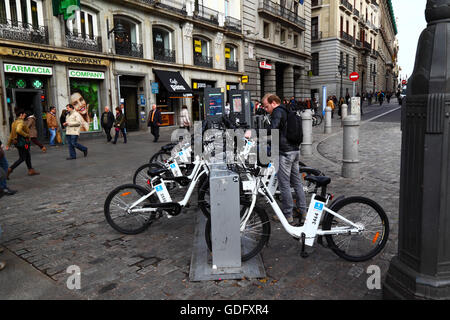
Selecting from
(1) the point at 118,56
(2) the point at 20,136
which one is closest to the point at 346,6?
(1) the point at 118,56

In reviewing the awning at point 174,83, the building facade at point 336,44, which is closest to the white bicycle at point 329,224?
the awning at point 174,83

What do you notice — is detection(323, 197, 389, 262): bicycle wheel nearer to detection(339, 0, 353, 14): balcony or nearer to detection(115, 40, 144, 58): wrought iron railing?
detection(115, 40, 144, 58): wrought iron railing

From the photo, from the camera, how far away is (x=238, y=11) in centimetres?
2872

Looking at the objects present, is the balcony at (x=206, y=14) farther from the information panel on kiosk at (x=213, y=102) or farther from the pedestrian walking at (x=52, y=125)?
the pedestrian walking at (x=52, y=125)

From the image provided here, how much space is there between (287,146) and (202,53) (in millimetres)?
22884

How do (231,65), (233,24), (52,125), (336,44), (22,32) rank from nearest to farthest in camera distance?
(22,32) → (52,125) → (233,24) → (231,65) → (336,44)

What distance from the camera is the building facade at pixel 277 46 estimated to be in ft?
99.3

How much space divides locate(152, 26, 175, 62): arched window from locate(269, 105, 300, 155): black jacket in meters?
19.1

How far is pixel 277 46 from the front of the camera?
110 feet

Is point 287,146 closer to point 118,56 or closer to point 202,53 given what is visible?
point 118,56

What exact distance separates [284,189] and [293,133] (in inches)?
31.0

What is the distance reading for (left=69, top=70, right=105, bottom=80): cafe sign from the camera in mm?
17250
